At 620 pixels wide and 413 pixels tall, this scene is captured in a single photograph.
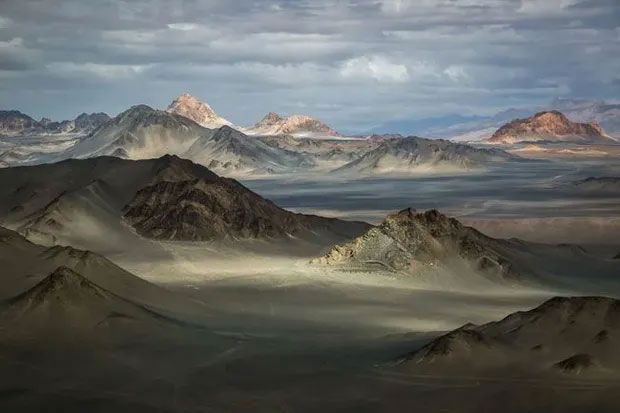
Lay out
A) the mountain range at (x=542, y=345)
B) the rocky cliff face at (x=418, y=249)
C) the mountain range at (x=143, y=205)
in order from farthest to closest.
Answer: the mountain range at (x=143, y=205) → the rocky cliff face at (x=418, y=249) → the mountain range at (x=542, y=345)

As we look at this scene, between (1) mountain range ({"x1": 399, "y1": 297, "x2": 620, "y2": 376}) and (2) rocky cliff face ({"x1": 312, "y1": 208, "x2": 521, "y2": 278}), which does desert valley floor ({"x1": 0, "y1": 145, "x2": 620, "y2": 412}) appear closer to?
(1) mountain range ({"x1": 399, "y1": 297, "x2": 620, "y2": 376})

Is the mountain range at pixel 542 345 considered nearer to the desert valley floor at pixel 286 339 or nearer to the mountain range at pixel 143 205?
the desert valley floor at pixel 286 339

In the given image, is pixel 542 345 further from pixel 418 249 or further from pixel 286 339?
pixel 418 249

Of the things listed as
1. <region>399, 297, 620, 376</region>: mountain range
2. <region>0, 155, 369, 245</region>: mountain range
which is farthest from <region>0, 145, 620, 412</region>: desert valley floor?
<region>0, 155, 369, 245</region>: mountain range

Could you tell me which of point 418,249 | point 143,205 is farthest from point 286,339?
point 143,205

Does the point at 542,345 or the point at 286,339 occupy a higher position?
the point at 542,345

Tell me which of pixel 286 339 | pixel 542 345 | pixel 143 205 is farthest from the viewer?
pixel 143 205

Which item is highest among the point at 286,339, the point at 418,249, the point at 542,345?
the point at 418,249

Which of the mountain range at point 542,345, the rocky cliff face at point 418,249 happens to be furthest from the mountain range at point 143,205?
the mountain range at point 542,345

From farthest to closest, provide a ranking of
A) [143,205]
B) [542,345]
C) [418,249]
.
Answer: [143,205] < [418,249] < [542,345]
